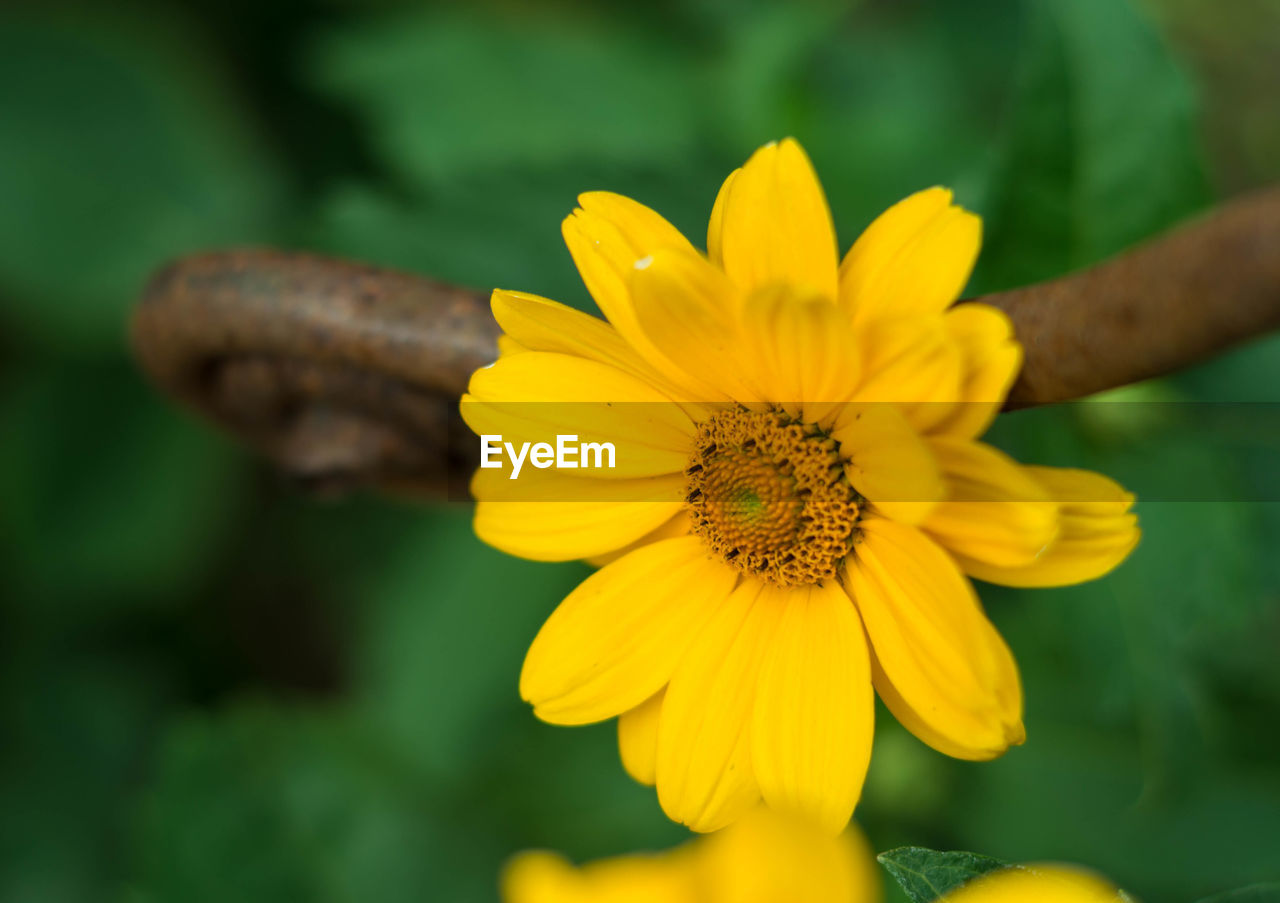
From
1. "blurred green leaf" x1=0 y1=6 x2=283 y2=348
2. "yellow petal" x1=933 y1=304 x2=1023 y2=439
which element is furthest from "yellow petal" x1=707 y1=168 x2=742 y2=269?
"blurred green leaf" x1=0 y1=6 x2=283 y2=348

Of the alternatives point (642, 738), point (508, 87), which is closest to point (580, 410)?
point (642, 738)

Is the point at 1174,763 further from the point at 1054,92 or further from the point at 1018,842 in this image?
the point at 1054,92

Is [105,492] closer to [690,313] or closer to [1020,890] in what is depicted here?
[690,313]

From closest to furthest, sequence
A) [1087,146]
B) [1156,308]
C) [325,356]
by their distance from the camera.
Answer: [1156,308]
[325,356]
[1087,146]

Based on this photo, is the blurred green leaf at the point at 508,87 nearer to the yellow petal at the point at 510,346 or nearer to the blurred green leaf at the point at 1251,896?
the yellow petal at the point at 510,346

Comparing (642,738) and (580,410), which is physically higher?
(580,410)

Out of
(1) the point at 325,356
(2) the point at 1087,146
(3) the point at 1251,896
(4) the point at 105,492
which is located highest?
(4) the point at 105,492
